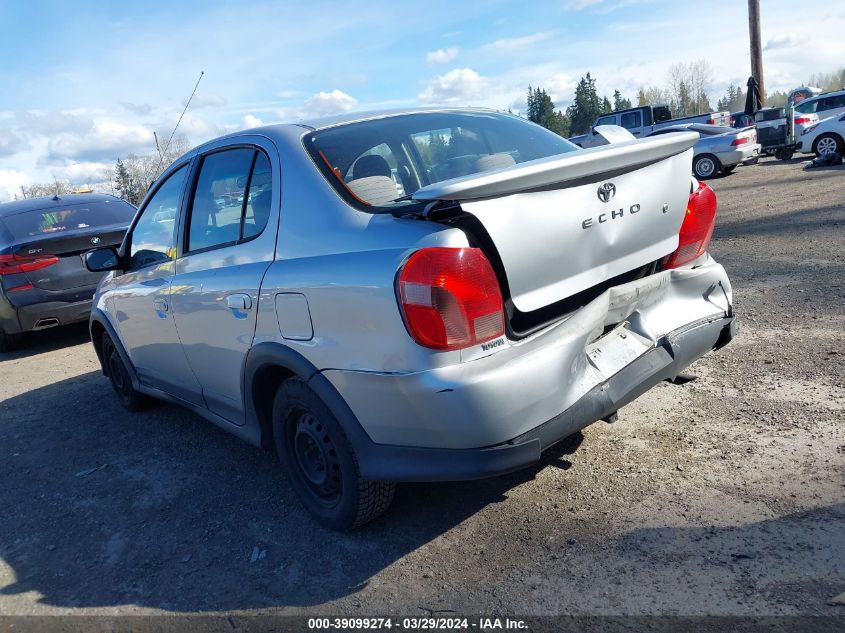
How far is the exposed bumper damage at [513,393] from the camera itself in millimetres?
2418

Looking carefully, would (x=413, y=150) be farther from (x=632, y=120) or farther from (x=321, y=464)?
(x=632, y=120)

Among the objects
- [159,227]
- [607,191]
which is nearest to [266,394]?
[159,227]

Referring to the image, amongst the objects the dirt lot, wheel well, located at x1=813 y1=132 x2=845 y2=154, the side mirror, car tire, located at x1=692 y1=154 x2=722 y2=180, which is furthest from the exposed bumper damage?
wheel well, located at x1=813 y1=132 x2=845 y2=154

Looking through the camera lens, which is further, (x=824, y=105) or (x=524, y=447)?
(x=824, y=105)

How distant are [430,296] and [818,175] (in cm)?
1518

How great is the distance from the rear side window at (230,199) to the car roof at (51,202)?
17.3 feet

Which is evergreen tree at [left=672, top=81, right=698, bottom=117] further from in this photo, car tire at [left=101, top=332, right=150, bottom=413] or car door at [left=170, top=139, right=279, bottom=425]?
car door at [left=170, top=139, right=279, bottom=425]

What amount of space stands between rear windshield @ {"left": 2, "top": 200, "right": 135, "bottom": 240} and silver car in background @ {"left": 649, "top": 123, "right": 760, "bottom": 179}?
13.4 meters

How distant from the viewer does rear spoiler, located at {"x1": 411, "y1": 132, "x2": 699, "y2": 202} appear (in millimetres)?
2363

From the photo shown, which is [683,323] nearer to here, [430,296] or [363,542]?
[430,296]

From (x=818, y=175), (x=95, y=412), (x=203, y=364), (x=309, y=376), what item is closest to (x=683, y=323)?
(x=309, y=376)

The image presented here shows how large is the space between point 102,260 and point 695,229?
3.65 metres

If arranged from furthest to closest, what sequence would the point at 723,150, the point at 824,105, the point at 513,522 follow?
the point at 824,105, the point at 723,150, the point at 513,522

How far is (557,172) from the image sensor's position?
2535 millimetres
